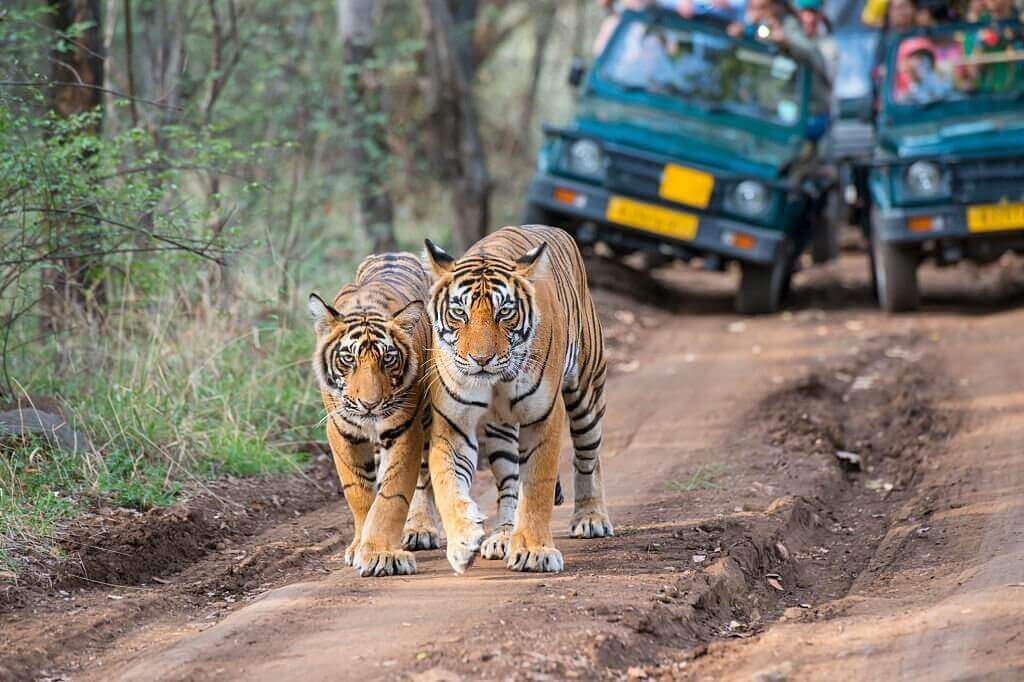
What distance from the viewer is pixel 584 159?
13.0m

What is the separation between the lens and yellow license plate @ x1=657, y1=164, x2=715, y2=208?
42.0 ft

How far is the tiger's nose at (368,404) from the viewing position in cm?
552

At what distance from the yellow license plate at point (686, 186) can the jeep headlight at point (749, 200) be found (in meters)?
0.22

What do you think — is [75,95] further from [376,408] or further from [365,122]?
[365,122]

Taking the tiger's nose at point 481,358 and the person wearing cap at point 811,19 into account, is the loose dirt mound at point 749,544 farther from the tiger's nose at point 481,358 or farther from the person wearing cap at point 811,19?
the person wearing cap at point 811,19

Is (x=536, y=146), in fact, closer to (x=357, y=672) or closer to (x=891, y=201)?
(x=891, y=201)

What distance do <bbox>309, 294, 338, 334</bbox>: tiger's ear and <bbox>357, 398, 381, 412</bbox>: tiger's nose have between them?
41 centimetres

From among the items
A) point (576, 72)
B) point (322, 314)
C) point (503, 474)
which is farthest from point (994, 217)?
point (322, 314)

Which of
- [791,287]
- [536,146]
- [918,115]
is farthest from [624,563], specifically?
[536,146]

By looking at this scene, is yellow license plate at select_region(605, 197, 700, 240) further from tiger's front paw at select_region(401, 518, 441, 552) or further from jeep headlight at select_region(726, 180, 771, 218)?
tiger's front paw at select_region(401, 518, 441, 552)

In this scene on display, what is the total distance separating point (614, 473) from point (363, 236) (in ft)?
19.8

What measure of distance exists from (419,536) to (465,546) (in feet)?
2.97

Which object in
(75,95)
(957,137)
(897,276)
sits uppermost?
(75,95)

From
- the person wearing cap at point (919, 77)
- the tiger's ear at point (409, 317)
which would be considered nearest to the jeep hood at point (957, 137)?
the person wearing cap at point (919, 77)
